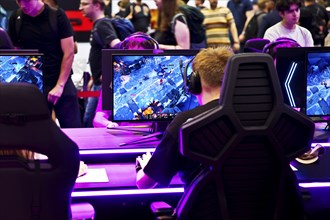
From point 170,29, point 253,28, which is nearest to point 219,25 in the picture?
point 253,28

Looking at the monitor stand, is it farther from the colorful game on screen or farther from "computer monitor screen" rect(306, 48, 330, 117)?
"computer monitor screen" rect(306, 48, 330, 117)

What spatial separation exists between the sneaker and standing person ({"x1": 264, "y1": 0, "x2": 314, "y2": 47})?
86.1 inches

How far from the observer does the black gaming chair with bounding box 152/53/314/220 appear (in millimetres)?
2264

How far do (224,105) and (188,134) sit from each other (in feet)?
0.52

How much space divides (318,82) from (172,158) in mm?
1473

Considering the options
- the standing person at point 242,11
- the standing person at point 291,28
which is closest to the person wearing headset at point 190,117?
the standing person at point 291,28

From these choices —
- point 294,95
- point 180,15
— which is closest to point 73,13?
point 180,15

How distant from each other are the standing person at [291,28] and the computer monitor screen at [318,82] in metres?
1.73

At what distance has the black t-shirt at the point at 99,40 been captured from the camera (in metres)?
5.47

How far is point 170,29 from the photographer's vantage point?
5.71 metres

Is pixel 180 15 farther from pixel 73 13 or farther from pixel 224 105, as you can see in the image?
pixel 73 13

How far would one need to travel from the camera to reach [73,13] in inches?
432

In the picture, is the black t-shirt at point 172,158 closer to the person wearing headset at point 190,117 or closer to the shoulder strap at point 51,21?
the person wearing headset at point 190,117

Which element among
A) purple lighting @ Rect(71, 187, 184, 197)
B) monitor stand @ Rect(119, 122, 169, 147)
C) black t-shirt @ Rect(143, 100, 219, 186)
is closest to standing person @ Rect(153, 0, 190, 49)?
monitor stand @ Rect(119, 122, 169, 147)
